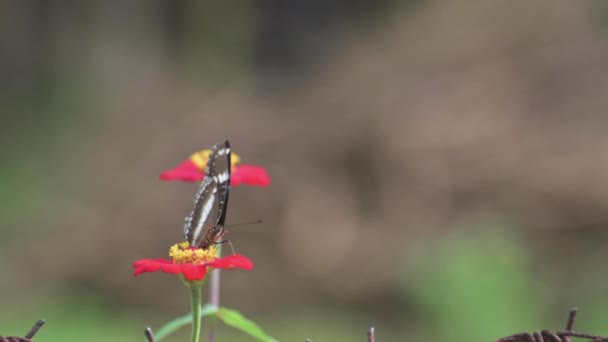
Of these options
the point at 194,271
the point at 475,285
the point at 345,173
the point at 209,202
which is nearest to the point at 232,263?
the point at 194,271

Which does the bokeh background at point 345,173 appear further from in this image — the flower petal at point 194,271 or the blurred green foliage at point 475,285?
the flower petal at point 194,271

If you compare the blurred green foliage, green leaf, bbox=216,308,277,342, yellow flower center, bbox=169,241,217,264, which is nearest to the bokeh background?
the blurred green foliage

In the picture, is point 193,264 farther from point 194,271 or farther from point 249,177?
point 249,177

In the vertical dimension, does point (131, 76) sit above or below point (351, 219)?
above

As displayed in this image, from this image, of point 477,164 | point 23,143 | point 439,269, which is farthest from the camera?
point 23,143

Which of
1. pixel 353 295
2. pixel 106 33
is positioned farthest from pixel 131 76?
pixel 353 295

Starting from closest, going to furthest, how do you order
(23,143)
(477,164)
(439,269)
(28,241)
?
(439,269), (477,164), (28,241), (23,143)

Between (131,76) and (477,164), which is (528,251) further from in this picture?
(131,76)
